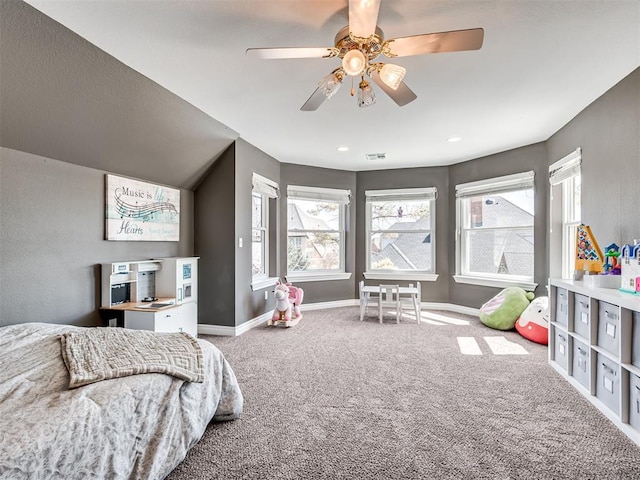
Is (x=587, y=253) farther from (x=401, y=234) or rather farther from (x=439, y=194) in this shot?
(x=401, y=234)

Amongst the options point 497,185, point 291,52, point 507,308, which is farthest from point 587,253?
point 291,52

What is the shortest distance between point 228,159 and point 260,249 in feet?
4.86

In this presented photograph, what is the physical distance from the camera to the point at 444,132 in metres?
3.94

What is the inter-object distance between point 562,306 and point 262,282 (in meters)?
3.42

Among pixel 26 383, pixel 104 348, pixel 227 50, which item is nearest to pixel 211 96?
pixel 227 50

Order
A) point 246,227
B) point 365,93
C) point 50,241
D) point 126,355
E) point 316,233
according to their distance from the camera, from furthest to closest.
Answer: point 316,233, point 246,227, point 50,241, point 365,93, point 126,355

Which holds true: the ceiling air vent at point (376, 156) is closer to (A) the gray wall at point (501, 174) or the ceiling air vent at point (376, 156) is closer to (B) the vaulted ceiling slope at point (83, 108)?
(A) the gray wall at point (501, 174)

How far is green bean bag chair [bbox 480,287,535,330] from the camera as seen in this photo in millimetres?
4246

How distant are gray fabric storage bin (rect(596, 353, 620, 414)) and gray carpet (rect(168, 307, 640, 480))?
0.35 ft

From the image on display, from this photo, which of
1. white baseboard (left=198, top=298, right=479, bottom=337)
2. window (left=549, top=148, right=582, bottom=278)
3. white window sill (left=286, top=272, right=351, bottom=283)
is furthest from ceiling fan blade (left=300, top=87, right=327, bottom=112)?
white window sill (left=286, top=272, right=351, bottom=283)

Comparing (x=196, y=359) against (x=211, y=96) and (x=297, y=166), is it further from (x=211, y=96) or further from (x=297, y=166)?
(x=297, y=166)

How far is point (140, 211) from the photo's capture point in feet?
11.7

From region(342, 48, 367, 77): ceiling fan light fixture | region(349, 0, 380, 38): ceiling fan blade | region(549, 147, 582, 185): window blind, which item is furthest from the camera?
region(549, 147, 582, 185): window blind

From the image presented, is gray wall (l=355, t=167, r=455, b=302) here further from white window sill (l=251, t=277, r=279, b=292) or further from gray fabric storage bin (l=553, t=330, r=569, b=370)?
gray fabric storage bin (l=553, t=330, r=569, b=370)
